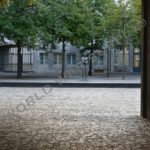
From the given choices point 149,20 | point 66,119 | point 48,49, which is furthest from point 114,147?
point 48,49

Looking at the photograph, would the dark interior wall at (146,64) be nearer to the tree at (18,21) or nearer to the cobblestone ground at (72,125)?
the cobblestone ground at (72,125)

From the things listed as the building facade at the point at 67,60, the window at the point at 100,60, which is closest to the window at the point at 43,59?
the building facade at the point at 67,60

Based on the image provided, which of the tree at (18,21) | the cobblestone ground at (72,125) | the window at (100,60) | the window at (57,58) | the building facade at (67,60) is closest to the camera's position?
the cobblestone ground at (72,125)

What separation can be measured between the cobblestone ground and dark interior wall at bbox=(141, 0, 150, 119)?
1.31 ft

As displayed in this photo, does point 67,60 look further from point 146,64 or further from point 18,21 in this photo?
point 146,64

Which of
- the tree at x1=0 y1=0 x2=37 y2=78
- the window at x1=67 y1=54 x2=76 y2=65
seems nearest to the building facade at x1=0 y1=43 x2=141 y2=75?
the window at x1=67 y1=54 x2=76 y2=65

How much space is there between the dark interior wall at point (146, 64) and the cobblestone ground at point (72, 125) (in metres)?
0.40

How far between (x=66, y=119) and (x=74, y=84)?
47.6ft

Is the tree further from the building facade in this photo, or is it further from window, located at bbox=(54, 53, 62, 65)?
window, located at bbox=(54, 53, 62, 65)

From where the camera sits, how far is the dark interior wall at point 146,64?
13.6 m

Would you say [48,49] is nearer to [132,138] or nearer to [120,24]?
[120,24]

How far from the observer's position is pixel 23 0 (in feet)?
111

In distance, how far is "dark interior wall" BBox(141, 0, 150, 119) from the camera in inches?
535

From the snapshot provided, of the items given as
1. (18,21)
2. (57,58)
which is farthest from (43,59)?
(18,21)
